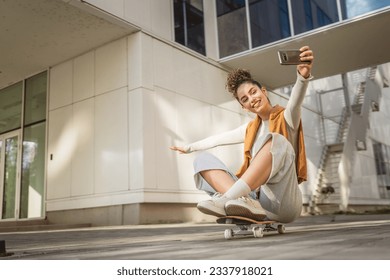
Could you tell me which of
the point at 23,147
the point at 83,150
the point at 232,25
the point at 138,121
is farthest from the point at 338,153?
the point at 23,147

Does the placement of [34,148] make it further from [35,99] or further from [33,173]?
[35,99]

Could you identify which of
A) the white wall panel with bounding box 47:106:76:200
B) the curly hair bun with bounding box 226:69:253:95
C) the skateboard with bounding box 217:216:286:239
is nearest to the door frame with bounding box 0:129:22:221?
the white wall panel with bounding box 47:106:76:200

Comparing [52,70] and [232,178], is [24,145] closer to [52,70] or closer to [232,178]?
[52,70]

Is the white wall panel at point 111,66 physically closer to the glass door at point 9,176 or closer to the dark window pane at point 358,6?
the glass door at point 9,176

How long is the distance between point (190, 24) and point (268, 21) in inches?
43.0

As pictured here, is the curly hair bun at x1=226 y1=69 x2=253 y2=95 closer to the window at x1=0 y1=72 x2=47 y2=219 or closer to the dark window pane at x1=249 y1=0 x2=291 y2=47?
the dark window pane at x1=249 y1=0 x2=291 y2=47

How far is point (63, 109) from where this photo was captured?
19.4 feet

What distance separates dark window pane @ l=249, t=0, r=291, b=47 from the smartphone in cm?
429

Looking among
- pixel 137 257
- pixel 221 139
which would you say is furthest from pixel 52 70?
pixel 137 257

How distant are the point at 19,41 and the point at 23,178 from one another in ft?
7.66

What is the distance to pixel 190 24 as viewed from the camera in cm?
569

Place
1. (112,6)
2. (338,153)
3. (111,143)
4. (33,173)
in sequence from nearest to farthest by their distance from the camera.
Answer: (112,6) → (111,143) → (33,173) → (338,153)

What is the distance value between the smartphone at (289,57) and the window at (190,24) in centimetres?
442

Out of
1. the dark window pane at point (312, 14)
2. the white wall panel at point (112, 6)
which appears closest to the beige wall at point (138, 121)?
the white wall panel at point (112, 6)
